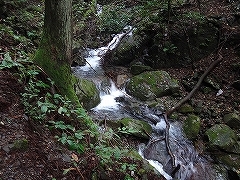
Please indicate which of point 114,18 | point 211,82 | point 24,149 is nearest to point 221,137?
point 211,82

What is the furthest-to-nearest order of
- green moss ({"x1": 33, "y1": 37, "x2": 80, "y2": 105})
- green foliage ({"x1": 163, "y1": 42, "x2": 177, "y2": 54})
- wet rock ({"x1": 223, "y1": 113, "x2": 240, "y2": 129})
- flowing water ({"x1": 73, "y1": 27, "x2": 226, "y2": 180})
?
green foliage ({"x1": 163, "y1": 42, "x2": 177, "y2": 54})
wet rock ({"x1": 223, "y1": 113, "x2": 240, "y2": 129})
flowing water ({"x1": 73, "y1": 27, "x2": 226, "y2": 180})
green moss ({"x1": 33, "y1": 37, "x2": 80, "y2": 105})

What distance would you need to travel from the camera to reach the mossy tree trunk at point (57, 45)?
398 centimetres

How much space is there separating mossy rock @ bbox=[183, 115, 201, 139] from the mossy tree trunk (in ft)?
13.2

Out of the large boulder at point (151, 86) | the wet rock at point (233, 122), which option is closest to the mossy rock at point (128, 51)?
the large boulder at point (151, 86)

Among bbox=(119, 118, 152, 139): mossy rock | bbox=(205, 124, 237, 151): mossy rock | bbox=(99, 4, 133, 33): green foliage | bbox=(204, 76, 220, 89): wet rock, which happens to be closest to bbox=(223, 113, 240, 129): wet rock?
bbox=(205, 124, 237, 151): mossy rock

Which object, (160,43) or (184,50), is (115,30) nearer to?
(160,43)

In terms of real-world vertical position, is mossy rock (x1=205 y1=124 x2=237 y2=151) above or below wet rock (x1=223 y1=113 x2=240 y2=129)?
below

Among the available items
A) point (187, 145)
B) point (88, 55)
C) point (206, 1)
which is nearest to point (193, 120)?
point (187, 145)

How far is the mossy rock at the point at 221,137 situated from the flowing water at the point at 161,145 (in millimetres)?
523

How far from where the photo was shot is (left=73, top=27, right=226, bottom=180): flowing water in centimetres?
596

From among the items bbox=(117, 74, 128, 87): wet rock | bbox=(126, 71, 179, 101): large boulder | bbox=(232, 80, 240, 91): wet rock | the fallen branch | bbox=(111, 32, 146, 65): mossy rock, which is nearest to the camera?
the fallen branch

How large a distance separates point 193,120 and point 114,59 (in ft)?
15.7

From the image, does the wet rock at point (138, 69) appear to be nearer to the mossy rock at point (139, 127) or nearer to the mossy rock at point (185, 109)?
the mossy rock at point (185, 109)

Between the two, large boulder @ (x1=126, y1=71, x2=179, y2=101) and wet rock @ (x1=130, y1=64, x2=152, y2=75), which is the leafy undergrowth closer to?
large boulder @ (x1=126, y1=71, x2=179, y2=101)
